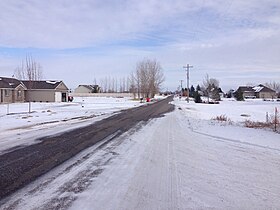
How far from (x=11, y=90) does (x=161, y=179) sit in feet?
193

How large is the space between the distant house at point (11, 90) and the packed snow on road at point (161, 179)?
5122 centimetres

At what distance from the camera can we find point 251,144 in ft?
38.9

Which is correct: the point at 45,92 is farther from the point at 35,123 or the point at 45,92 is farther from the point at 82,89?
the point at 82,89

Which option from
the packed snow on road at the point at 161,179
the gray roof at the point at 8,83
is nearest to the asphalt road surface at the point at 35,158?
the packed snow on road at the point at 161,179

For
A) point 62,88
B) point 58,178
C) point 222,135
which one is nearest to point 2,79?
point 62,88

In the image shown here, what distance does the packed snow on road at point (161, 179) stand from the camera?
17.5ft

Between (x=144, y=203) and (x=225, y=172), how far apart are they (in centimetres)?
297

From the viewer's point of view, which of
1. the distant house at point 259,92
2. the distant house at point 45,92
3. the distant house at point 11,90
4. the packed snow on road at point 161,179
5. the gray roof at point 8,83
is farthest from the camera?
the distant house at point 259,92

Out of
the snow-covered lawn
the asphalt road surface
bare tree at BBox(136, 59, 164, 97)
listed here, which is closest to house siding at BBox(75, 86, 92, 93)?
bare tree at BBox(136, 59, 164, 97)

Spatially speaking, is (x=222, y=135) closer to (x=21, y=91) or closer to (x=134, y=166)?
(x=134, y=166)

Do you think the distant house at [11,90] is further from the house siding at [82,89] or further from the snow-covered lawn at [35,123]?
the house siding at [82,89]

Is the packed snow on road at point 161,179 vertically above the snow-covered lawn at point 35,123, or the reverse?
the snow-covered lawn at point 35,123

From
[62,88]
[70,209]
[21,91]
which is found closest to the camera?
[70,209]

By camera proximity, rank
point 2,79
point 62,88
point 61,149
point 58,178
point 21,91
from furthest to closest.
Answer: point 62,88 → point 21,91 → point 2,79 → point 61,149 → point 58,178
